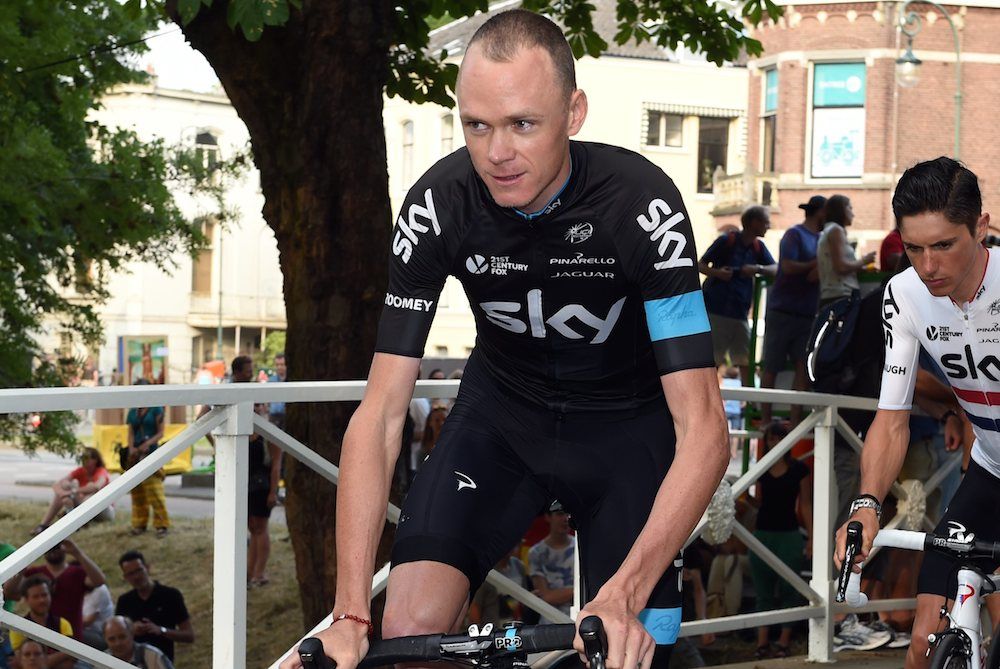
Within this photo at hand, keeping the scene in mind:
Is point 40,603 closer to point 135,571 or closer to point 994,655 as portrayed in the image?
point 135,571

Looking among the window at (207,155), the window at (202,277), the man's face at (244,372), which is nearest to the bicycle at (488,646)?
the man's face at (244,372)

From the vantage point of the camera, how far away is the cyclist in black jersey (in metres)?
2.96

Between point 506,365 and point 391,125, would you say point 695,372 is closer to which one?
point 506,365

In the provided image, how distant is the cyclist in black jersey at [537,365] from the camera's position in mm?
2963

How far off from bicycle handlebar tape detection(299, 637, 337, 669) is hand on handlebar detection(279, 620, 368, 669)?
0.21ft

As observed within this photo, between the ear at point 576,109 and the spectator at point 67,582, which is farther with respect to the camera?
the spectator at point 67,582

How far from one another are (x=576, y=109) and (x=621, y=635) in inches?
50.7

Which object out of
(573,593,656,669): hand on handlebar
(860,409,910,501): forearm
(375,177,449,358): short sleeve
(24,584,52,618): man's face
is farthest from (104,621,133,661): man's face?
(573,593,656,669): hand on handlebar

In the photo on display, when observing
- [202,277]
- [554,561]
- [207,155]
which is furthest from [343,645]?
[202,277]

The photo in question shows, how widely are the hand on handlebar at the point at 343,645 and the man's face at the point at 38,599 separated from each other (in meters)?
8.02

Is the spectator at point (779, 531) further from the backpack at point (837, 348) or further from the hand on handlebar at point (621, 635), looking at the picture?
the hand on handlebar at point (621, 635)

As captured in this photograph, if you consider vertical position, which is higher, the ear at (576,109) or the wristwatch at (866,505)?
the ear at (576,109)

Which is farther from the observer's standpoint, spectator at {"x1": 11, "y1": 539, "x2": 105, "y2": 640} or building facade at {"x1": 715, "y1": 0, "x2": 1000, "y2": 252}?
building facade at {"x1": 715, "y1": 0, "x2": 1000, "y2": 252}

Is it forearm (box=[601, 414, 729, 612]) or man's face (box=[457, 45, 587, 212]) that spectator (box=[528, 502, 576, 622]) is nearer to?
forearm (box=[601, 414, 729, 612])
